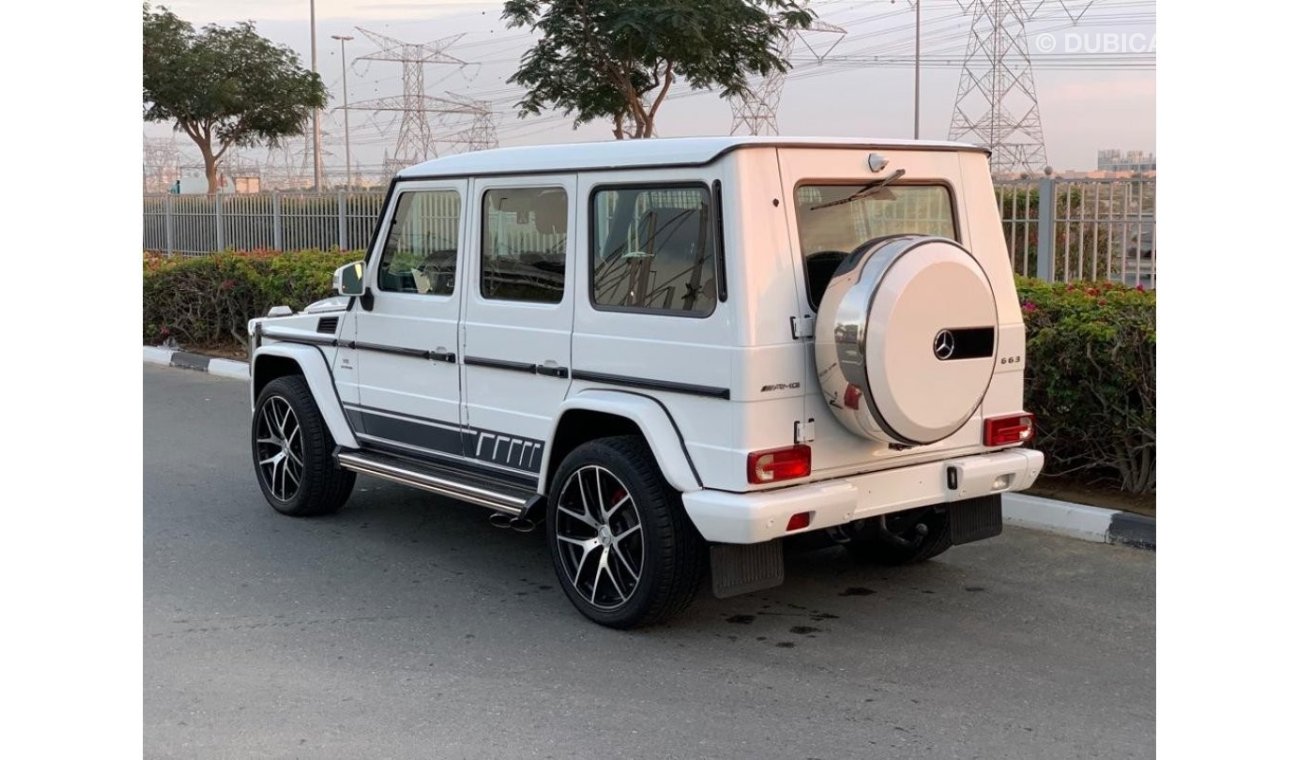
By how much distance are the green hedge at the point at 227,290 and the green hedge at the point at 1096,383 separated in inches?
295

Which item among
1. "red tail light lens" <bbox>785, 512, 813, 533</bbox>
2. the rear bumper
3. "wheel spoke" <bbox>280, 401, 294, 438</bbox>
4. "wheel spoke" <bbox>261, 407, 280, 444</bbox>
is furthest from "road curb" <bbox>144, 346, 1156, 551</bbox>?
"wheel spoke" <bbox>261, 407, 280, 444</bbox>

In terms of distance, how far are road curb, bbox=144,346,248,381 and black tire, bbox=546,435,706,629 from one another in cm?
815

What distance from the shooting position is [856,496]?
16.8 feet

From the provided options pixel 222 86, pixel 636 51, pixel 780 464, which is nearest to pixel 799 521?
pixel 780 464

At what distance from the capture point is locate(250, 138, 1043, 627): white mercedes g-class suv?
4902 mm

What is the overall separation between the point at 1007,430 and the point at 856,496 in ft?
3.25

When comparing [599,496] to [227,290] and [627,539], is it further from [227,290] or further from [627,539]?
[227,290]

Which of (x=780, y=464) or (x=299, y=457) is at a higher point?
(x=780, y=464)

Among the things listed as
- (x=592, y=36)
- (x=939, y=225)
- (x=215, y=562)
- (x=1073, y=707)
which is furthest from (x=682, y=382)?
(x=592, y=36)

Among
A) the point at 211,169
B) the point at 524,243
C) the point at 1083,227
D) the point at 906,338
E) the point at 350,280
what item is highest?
the point at 211,169

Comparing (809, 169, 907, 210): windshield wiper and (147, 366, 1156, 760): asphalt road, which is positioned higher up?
(809, 169, 907, 210): windshield wiper

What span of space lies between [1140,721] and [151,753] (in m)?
A: 3.26

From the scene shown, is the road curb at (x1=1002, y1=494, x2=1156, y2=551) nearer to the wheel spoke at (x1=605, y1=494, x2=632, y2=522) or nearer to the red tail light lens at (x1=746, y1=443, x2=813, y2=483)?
the red tail light lens at (x1=746, y1=443, x2=813, y2=483)

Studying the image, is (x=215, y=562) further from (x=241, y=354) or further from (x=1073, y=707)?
(x=241, y=354)
